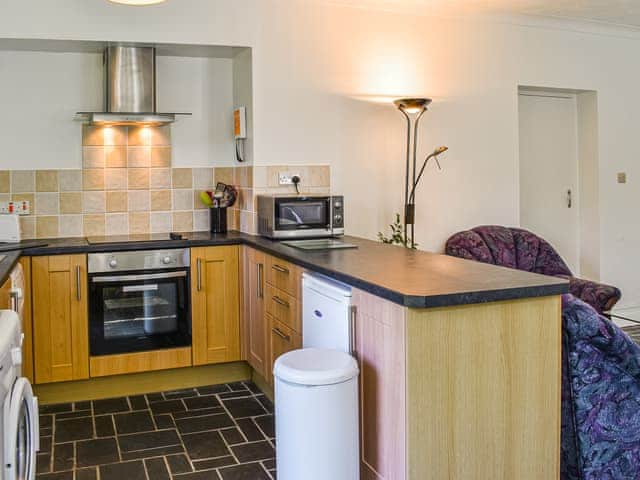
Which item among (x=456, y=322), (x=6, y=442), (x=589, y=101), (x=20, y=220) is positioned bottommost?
(x=6, y=442)

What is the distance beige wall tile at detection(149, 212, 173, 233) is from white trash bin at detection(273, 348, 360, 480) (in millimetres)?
2453

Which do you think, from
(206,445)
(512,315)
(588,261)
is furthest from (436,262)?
(588,261)

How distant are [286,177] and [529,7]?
6.83 feet

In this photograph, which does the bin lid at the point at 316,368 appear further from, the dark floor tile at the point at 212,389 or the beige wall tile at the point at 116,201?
the beige wall tile at the point at 116,201

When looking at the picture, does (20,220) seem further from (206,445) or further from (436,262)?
(436,262)

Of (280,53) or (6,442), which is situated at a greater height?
(280,53)

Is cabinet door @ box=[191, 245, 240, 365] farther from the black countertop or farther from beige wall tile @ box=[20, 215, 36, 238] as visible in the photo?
beige wall tile @ box=[20, 215, 36, 238]

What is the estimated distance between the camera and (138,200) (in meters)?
4.56

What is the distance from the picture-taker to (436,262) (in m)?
3.01

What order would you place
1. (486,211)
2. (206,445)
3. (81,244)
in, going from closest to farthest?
1. (206,445)
2. (81,244)
3. (486,211)

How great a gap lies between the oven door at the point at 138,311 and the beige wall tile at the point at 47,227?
2.15ft

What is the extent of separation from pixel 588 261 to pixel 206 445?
367cm

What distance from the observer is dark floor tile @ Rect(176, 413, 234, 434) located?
3545 mm

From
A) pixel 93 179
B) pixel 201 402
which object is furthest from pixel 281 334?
pixel 93 179
